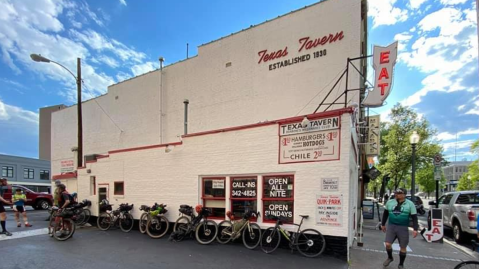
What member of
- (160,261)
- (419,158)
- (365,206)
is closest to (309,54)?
(365,206)

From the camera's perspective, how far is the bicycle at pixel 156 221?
914 cm

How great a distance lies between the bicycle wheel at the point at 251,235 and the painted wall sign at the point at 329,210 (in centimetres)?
167

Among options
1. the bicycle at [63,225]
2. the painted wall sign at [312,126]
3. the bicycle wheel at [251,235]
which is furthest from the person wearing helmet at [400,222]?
the bicycle at [63,225]

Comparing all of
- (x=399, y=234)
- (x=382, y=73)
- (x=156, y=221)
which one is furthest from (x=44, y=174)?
(x=399, y=234)

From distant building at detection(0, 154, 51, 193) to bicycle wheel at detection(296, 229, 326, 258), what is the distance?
49.8 meters

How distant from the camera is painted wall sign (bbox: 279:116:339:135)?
267 inches

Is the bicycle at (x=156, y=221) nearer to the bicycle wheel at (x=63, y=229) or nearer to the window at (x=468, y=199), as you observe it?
the bicycle wheel at (x=63, y=229)

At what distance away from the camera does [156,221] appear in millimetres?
9195

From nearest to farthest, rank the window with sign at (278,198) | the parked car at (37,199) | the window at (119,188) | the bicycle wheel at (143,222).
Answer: the window with sign at (278,198) < the bicycle wheel at (143,222) < the window at (119,188) < the parked car at (37,199)

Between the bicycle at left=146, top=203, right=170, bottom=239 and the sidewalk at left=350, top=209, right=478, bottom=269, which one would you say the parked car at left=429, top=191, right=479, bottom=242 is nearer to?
the sidewalk at left=350, top=209, right=478, bottom=269

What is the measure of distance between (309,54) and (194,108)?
22.5 ft

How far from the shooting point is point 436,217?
8.38m

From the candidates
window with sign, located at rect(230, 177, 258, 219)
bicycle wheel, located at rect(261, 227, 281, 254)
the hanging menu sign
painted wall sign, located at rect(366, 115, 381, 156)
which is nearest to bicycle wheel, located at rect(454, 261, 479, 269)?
bicycle wheel, located at rect(261, 227, 281, 254)

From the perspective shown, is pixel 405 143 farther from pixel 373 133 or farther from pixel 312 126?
pixel 312 126
